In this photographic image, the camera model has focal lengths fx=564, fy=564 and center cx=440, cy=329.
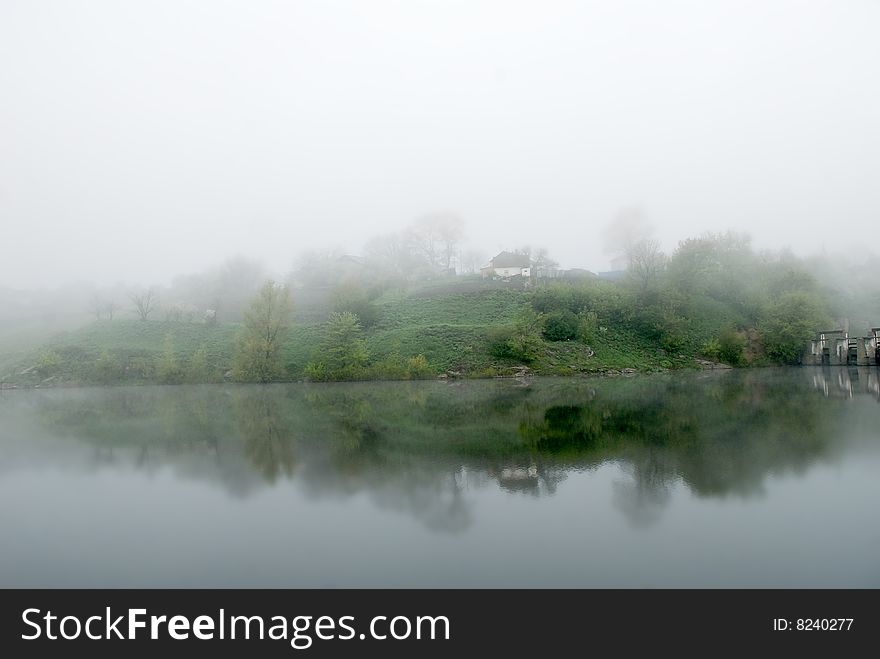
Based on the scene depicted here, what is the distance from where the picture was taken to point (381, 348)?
50.8 m

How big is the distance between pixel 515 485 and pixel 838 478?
6.50 meters

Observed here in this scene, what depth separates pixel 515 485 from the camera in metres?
11.7

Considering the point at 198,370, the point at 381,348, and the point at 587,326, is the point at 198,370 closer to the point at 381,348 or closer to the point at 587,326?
the point at 381,348

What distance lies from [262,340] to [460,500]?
4158cm

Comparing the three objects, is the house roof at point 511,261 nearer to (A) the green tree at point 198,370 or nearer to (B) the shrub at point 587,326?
(B) the shrub at point 587,326

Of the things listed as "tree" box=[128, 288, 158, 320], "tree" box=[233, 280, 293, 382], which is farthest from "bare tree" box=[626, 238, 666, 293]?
"tree" box=[128, 288, 158, 320]

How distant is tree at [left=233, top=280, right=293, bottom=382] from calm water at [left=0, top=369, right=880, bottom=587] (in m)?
26.4

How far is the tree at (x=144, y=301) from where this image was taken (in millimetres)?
66100

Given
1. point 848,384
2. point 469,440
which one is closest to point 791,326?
point 848,384

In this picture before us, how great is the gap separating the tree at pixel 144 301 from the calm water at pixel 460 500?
Result: 48054mm

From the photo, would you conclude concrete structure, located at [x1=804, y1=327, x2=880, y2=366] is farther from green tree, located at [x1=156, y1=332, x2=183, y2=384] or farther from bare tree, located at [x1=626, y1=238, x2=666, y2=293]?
green tree, located at [x1=156, y1=332, x2=183, y2=384]

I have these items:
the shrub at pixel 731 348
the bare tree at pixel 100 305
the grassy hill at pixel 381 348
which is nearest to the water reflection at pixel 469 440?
the grassy hill at pixel 381 348

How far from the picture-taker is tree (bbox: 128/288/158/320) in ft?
217

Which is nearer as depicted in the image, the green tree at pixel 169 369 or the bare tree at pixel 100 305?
the green tree at pixel 169 369
